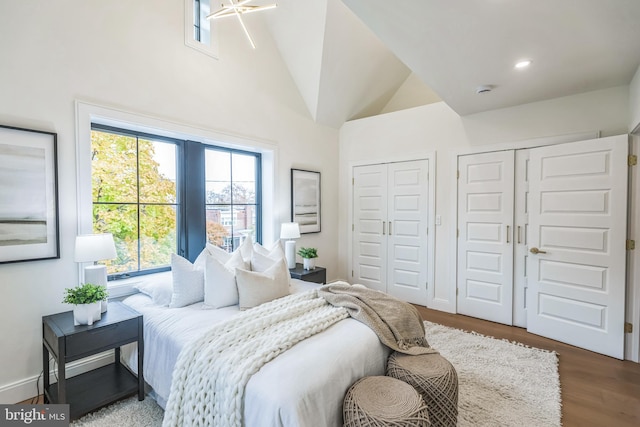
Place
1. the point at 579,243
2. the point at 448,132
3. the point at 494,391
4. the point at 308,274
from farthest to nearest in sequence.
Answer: the point at 448,132 → the point at 308,274 → the point at 579,243 → the point at 494,391

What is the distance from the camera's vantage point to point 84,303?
186 cm

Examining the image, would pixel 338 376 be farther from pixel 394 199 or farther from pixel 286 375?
pixel 394 199

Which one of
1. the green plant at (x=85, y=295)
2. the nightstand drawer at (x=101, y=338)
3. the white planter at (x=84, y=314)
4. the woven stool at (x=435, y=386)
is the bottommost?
the woven stool at (x=435, y=386)

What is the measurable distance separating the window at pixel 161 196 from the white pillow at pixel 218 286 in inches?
34.0

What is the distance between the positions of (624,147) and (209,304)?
153 inches

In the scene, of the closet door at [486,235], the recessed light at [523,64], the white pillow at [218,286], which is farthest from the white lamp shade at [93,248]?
the closet door at [486,235]

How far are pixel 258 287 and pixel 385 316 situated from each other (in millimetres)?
1003

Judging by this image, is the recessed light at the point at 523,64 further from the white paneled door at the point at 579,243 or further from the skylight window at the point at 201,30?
the skylight window at the point at 201,30

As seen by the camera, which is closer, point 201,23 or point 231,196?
point 201,23

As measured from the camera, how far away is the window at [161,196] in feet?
8.32

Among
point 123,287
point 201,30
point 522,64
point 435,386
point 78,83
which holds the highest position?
point 201,30

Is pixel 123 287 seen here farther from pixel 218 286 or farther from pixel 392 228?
pixel 392 228

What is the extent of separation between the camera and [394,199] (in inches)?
168

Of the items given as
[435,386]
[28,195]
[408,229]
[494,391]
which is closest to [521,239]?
[408,229]
